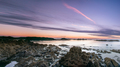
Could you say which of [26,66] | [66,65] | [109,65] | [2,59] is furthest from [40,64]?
[109,65]

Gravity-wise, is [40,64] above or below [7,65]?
above

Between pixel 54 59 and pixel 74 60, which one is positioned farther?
pixel 54 59

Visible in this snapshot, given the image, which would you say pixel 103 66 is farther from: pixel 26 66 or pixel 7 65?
pixel 7 65

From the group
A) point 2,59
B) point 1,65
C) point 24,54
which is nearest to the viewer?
point 1,65

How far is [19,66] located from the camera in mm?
10867

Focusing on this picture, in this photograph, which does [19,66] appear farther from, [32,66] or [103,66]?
[103,66]

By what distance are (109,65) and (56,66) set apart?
8.51 meters

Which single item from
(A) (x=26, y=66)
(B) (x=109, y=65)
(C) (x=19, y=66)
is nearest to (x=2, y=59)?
(C) (x=19, y=66)

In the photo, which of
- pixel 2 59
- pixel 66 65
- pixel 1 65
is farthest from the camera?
pixel 2 59

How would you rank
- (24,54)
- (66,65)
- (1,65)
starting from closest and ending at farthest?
(66,65), (1,65), (24,54)

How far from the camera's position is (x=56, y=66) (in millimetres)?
11453

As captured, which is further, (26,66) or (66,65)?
(66,65)

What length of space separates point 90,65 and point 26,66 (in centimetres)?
Result: 937

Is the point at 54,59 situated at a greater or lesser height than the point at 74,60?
lesser
